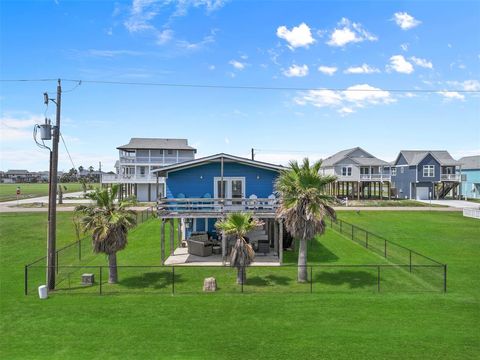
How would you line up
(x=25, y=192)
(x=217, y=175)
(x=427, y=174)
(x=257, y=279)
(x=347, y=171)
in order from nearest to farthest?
1. (x=257, y=279)
2. (x=217, y=175)
3. (x=427, y=174)
4. (x=347, y=171)
5. (x=25, y=192)

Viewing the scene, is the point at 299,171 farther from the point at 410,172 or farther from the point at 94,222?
the point at 410,172

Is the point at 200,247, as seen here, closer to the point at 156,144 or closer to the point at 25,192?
the point at 156,144

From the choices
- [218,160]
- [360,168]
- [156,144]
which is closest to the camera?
[218,160]

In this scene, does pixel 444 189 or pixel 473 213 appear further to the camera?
pixel 444 189

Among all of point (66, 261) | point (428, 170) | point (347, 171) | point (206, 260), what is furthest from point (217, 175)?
point (428, 170)

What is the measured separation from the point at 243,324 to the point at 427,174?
62.5 meters

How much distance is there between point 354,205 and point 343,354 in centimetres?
4737

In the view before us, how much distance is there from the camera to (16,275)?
59.8 ft

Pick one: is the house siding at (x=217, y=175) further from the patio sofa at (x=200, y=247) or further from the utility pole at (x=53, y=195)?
the utility pole at (x=53, y=195)

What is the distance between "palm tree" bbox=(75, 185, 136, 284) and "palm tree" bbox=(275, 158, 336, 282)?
7.56m

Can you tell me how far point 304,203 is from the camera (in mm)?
17484

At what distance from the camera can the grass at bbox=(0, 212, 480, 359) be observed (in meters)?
10.6

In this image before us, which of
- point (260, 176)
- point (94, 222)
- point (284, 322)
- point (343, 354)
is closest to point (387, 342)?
point (343, 354)

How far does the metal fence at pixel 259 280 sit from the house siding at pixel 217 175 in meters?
6.34
